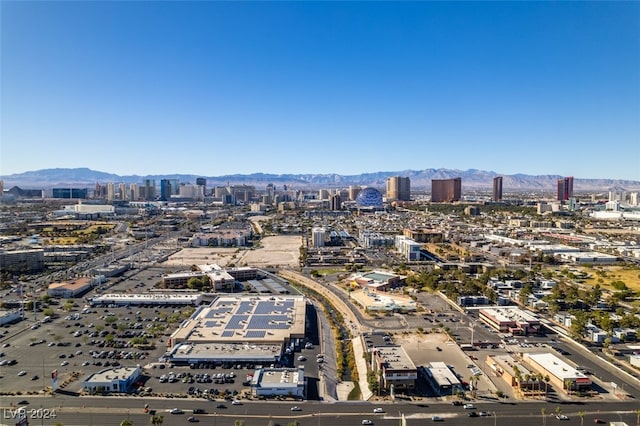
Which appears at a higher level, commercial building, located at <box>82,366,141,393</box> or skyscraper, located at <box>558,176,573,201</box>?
skyscraper, located at <box>558,176,573,201</box>

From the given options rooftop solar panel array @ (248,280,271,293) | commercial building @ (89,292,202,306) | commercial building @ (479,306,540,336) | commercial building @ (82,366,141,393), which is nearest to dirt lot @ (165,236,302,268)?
rooftop solar panel array @ (248,280,271,293)

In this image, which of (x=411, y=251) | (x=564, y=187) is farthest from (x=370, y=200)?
(x=411, y=251)

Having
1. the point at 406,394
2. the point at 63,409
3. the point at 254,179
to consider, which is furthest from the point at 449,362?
the point at 254,179

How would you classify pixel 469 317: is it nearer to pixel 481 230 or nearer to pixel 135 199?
pixel 481 230

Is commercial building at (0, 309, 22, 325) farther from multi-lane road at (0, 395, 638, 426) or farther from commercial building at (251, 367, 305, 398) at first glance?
commercial building at (251, 367, 305, 398)

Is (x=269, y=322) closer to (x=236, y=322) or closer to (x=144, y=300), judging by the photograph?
(x=236, y=322)

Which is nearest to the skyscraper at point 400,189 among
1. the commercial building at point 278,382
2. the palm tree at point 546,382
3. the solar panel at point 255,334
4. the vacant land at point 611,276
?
the vacant land at point 611,276

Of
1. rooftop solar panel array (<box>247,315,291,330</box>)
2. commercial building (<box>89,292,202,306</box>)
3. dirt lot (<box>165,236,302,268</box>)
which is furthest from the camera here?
dirt lot (<box>165,236,302,268</box>)
